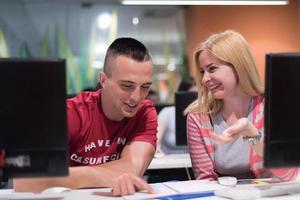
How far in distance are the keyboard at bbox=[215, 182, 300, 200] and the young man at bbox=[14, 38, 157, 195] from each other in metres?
0.36

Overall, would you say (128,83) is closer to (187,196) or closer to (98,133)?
(98,133)

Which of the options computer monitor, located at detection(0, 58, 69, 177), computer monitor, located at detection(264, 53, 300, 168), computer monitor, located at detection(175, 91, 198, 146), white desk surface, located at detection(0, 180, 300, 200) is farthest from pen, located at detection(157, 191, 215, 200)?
computer monitor, located at detection(175, 91, 198, 146)

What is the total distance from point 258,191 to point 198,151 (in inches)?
20.7

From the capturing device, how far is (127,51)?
1.90 meters

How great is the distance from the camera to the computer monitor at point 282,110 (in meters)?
1.39

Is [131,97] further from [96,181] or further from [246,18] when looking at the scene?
[246,18]

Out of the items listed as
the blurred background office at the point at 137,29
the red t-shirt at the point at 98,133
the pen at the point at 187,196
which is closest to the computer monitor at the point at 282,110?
the pen at the point at 187,196

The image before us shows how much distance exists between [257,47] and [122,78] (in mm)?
4895

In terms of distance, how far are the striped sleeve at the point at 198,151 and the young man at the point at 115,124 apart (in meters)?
0.19

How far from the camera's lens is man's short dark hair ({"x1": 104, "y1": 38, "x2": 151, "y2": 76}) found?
74.2 inches

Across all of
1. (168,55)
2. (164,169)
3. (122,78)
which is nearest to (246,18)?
(168,55)

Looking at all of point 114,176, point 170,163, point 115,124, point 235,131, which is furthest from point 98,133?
point 170,163

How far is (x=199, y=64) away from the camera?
7.07 feet

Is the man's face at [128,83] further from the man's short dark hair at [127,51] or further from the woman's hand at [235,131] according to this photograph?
the woman's hand at [235,131]
